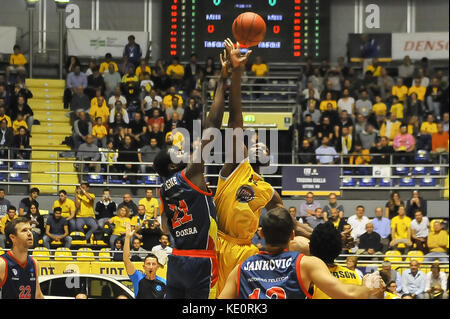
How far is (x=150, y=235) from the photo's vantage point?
1560 centimetres

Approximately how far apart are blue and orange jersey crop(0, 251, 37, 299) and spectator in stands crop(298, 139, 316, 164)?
11.7 metres

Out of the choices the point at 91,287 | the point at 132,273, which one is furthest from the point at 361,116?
the point at 132,273

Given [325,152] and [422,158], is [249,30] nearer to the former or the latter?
[325,152]

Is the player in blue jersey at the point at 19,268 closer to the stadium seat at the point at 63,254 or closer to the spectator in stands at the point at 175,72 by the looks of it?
the stadium seat at the point at 63,254

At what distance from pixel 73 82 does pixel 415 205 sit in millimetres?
9225

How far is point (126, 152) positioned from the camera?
60.3 feet

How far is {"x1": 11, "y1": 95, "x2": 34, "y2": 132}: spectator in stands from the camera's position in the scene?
2023 cm

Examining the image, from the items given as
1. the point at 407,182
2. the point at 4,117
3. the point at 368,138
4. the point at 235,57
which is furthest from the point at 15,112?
the point at 235,57

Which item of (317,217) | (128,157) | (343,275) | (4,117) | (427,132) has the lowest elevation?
(317,217)

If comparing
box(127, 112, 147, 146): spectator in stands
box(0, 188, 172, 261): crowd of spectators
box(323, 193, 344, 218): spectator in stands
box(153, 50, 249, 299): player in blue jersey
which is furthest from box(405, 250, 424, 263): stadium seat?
box(153, 50, 249, 299): player in blue jersey

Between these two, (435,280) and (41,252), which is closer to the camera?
(435,280)

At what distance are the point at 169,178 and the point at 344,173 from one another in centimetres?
1269

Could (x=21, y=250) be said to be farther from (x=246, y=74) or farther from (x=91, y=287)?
(x=246, y=74)

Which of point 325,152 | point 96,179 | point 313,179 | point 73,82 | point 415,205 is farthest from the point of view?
point 73,82
